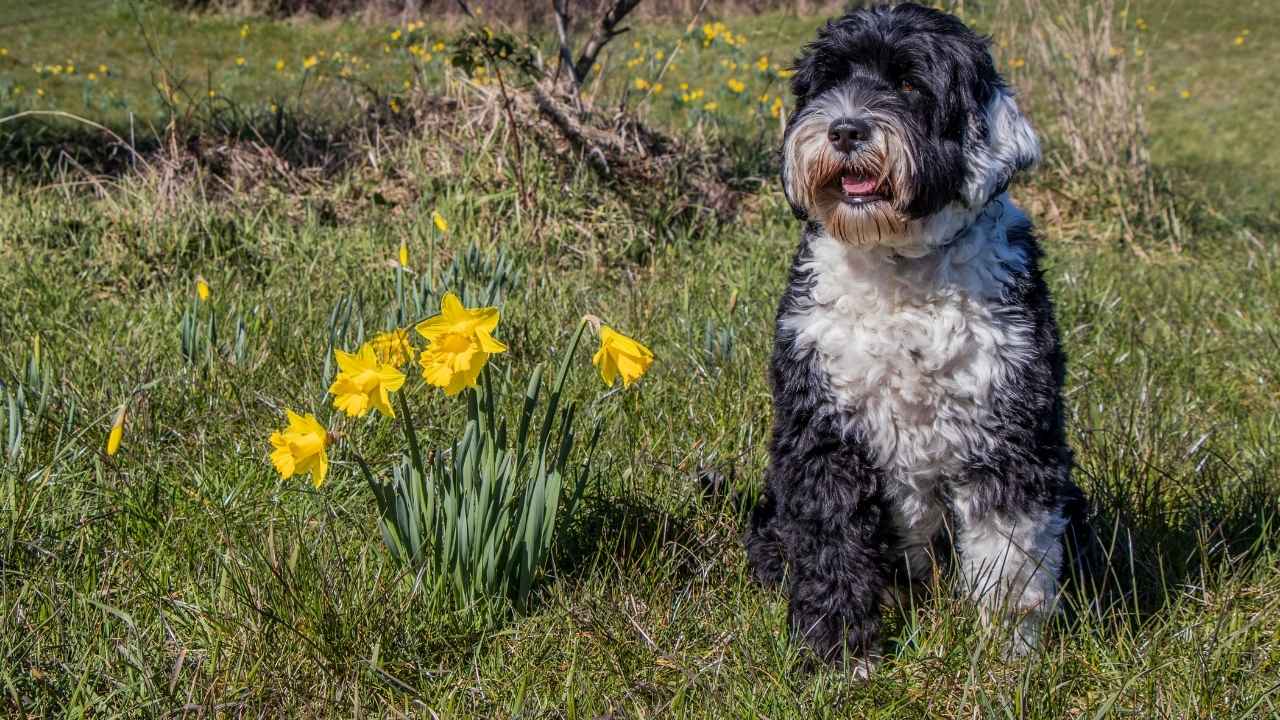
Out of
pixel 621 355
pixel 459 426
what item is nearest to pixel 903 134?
pixel 621 355

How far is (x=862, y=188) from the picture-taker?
2.31 metres

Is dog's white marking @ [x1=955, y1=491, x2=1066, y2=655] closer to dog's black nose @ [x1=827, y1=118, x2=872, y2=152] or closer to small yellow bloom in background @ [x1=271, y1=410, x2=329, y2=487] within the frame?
dog's black nose @ [x1=827, y1=118, x2=872, y2=152]

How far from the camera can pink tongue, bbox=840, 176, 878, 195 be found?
2299 mm

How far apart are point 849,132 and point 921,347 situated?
18.0 inches

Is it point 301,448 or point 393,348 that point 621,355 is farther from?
point 301,448

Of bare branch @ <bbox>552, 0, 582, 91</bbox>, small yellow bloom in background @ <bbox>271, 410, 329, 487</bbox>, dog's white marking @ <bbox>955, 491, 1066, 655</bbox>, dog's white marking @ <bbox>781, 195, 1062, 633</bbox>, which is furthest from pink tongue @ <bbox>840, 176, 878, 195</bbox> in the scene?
bare branch @ <bbox>552, 0, 582, 91</bbox>

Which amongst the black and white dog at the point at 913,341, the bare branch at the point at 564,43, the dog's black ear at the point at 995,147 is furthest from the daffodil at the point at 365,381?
the bare branch at the point at 564,43

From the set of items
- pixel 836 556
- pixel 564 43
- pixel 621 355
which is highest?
pixel 621 355

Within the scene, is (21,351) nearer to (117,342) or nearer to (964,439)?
(117,342)

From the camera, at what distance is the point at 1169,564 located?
2.74 meters

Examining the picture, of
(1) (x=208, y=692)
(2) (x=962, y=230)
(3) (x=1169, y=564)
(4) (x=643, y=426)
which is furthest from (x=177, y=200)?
(3) (x=1169, y=564)

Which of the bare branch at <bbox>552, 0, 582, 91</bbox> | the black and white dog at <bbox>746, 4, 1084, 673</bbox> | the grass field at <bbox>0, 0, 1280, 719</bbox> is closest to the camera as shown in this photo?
the grass field at <bbox>0, 0, 1280, 719</bbox>

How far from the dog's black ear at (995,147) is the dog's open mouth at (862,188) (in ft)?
0.61

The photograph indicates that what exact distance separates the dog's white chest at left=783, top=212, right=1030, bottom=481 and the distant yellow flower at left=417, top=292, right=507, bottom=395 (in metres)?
0.75
